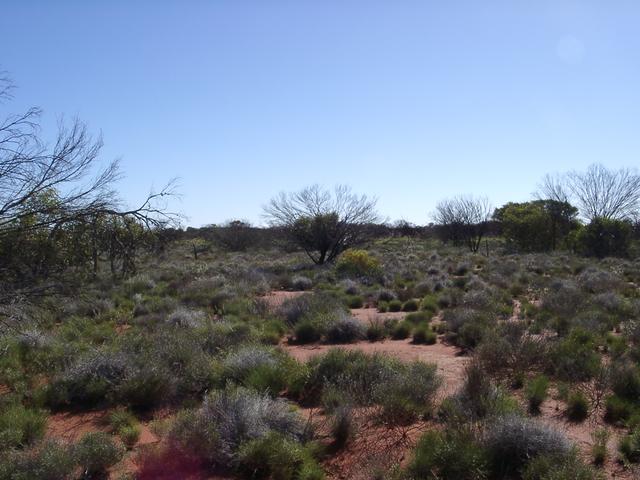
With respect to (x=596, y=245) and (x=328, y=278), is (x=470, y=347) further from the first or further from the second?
(x=596, y=245)

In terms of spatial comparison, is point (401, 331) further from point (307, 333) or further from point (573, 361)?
point (573, 361)

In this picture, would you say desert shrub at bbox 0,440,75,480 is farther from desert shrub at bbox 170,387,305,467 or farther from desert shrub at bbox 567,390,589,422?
desert shrub at bbox 567,390,589,422

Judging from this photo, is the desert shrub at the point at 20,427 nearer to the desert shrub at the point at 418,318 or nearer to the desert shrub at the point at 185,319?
the desert shrub at the point at 185,319

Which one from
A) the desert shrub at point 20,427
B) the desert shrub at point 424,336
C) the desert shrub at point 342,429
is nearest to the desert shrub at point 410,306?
the desert shrub at point 424,336

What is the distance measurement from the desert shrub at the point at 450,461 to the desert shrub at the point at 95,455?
312cm

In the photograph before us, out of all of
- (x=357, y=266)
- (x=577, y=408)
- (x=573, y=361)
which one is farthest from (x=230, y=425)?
(x=357, y=266)

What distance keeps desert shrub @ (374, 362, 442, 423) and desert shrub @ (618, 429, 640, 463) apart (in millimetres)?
2185

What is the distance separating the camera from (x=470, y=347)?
37.7 feet

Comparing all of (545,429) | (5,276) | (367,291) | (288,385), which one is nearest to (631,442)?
(545,429)

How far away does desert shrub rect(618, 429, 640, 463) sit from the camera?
19.6 feet

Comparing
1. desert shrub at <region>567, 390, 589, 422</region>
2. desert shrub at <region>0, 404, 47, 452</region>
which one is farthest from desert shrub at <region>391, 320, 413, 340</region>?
desert shrub at <region>0, 404, 47, 452</region>

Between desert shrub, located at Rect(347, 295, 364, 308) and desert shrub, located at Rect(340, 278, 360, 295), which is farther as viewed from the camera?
desert shrub, located at Rect(340, 278, 360, 295)

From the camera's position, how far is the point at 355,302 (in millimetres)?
18547

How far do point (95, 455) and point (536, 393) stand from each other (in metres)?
5.49
